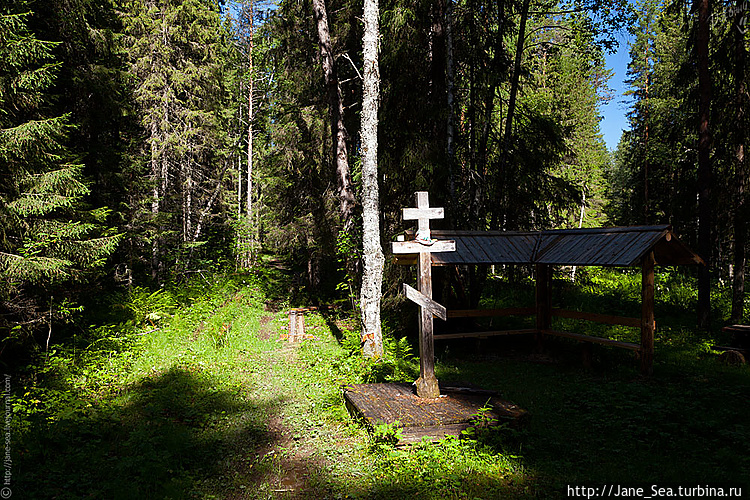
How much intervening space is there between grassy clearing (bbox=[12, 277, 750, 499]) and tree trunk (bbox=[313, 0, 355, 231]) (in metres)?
4.33

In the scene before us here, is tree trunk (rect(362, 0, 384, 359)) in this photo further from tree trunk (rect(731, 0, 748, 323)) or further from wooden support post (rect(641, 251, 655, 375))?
tree trunk (rect(731, 0, 748, 323))

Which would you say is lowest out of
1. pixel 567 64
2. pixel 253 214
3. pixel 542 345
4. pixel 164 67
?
pixel 542 345

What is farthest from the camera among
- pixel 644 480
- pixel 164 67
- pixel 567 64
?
pixel 567 64

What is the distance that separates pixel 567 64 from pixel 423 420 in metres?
20.2

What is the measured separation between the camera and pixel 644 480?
4512mm

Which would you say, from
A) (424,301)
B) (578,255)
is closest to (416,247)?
(424,301)

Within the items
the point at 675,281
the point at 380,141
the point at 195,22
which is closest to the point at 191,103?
the point at 195,22

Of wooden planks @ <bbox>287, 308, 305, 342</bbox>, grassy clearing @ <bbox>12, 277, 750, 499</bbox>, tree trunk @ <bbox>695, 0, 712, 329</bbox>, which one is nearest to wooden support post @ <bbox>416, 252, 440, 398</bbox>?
grassy clearing @ <bbox>12, 277, 750, 499</bbox>

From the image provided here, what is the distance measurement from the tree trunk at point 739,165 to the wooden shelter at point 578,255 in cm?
482

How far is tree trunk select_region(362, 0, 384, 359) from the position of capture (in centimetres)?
939

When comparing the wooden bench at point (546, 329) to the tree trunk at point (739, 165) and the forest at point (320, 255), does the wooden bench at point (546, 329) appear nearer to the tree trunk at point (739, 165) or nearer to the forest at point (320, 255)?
→ the forest at point (320, 255)

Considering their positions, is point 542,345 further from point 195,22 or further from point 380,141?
point 195,22

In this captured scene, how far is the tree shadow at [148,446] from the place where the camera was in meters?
4.49

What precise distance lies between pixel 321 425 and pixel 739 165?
14225 millimetres
